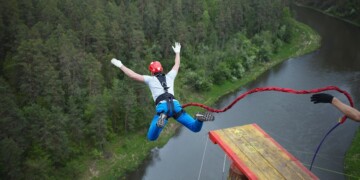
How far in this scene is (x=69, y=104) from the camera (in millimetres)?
27234

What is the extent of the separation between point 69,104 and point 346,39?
42.6 m

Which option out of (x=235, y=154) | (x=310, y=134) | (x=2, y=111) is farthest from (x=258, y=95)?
(x=235, y=154)

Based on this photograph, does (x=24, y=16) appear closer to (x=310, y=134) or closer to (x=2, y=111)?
(x=2, y=111)

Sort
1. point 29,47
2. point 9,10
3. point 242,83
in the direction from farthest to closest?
1. point 242,83
2. point 9,10
3. point 29,47

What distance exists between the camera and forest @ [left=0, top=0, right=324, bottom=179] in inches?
899

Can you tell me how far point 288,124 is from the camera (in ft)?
101

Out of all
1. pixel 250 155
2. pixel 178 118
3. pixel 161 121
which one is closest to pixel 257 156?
pixel 250 155

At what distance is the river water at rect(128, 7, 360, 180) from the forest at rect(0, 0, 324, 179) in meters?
3.44

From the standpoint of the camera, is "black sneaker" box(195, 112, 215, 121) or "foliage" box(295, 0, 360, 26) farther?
"foliage" box(295, 0, 360, 26)

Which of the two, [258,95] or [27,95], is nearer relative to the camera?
[27,95]

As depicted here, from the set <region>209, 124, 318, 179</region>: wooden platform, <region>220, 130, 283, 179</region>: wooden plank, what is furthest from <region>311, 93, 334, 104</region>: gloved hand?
<region>220, 130, 283, 179</region>: wooden plank

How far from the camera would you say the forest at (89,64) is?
22.8 m

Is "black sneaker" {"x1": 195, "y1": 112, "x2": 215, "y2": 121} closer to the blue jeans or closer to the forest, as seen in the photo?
the blue jeans

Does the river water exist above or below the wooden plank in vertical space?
below
